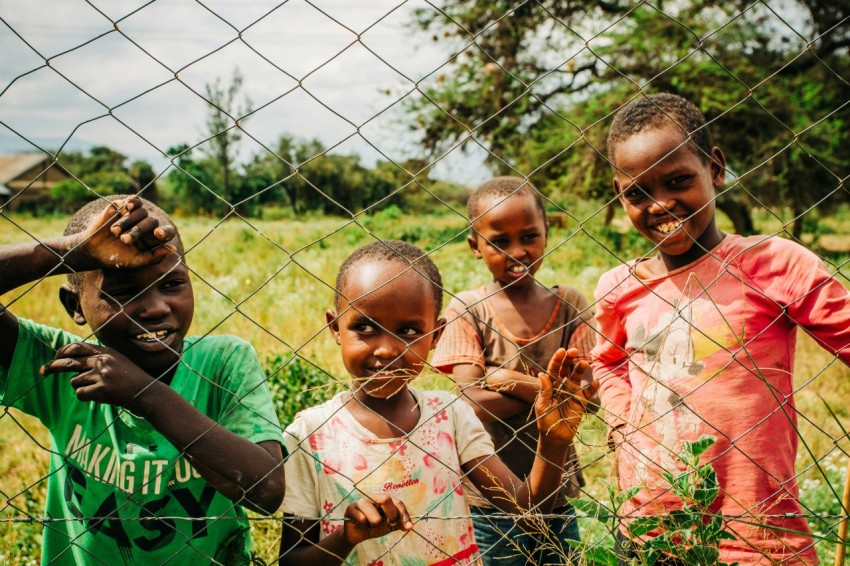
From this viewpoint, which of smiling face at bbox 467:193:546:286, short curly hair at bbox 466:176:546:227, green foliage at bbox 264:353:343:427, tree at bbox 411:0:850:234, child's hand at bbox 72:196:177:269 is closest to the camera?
child's hand at bbox 72:196:177:269

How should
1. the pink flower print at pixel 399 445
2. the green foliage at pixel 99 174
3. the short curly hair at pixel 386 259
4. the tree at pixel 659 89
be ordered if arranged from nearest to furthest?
1. the pink flower print at pixel 399 445
2. the short curly hair at pixel 386 259
3. the tree at pixel 659 89
4. the green foliage at pixel 99 174

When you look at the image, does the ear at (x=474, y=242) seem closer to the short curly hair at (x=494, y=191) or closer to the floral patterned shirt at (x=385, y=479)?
the short curly hair at (x=494, y=191)

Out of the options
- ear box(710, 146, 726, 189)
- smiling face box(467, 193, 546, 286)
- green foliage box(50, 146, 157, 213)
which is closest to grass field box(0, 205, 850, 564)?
smiling face box(467, 193, 546, 286)

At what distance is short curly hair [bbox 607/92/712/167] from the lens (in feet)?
6.28

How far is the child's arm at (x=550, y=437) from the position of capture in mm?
1521

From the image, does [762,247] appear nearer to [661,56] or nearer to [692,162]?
[692,162]

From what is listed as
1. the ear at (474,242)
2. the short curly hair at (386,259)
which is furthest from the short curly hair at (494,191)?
the short curly hair at (386,259)

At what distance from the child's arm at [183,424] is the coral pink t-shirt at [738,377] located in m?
0.82

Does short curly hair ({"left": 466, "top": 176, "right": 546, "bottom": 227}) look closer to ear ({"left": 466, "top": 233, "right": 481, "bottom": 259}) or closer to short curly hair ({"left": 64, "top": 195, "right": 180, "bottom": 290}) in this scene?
ear ({"left": 466, "top": 233, "right": 481, "bottom": 259})

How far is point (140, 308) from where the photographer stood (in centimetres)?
150

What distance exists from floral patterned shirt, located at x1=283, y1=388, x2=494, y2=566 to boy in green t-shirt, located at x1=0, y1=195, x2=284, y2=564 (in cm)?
11

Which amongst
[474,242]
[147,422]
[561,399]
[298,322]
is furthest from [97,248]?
[298,322]

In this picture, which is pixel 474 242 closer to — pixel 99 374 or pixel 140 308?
pixel 140 308

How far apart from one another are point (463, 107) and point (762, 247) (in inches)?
515
